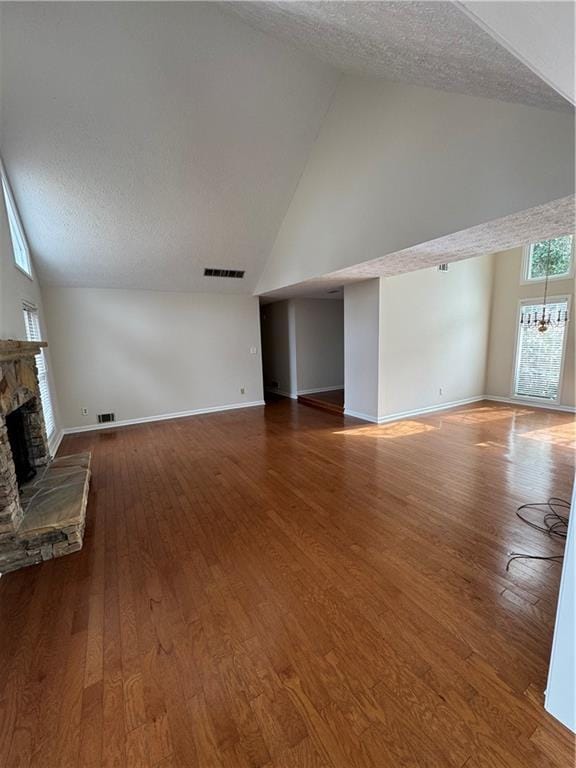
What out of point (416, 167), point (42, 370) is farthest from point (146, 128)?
point (42, 370)

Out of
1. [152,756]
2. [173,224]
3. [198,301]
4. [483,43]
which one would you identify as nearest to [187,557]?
[152,756]

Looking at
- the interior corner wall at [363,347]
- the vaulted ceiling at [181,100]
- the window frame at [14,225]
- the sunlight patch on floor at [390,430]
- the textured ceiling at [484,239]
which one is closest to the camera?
the vaulted ceiling at [181,100]

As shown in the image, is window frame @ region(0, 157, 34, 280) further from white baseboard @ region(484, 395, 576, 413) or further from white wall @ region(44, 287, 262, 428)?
white baseboard @ region(484, 395, 576, 413)

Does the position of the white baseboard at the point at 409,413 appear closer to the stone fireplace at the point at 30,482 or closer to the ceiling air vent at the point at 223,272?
the ceiling air vent at the point at 223,272

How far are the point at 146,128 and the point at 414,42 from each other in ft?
9.71

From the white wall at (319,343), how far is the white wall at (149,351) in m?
1.13

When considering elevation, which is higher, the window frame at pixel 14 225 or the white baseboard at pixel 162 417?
the window frame at pixel 14 225

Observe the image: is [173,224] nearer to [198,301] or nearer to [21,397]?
[198,301]

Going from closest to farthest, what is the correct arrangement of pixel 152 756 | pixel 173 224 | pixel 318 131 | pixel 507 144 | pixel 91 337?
pixel 152 756 → pixel 507 144 → pixel 318 131 → pixel 173 224 → pixel 91 337

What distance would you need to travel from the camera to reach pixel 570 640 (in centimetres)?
113

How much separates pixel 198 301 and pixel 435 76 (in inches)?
201

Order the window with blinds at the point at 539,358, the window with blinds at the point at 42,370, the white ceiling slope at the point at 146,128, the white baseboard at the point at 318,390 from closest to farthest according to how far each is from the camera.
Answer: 1. the white ceiling slope at the point at 146,128
2. the window with blinds at the point at 42,370
3. the window with blinds at the point at 539,358
4. the white baseboard at the point at 318,390

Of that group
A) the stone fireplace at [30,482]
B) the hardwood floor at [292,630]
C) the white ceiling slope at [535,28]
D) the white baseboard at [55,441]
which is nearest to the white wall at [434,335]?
the hardwood floor at [292,630]

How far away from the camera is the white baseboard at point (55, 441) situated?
4.25m
